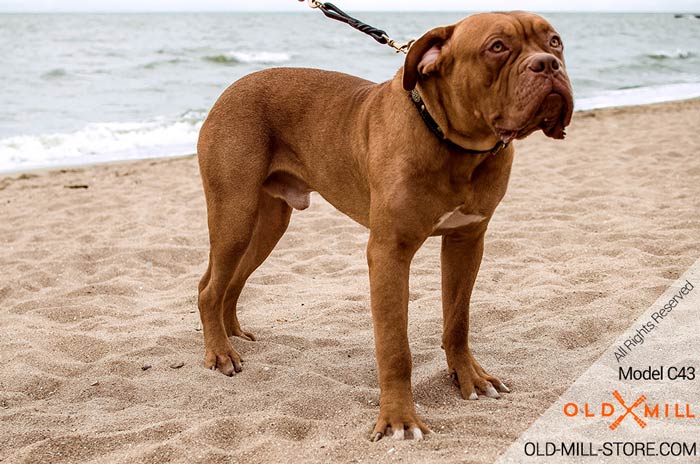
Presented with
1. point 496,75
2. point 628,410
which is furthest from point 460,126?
point 628,410

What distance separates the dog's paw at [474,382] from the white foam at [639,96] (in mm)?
11156

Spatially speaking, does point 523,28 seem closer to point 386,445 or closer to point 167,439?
point 386,445

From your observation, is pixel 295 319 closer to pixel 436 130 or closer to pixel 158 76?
pixel 436 130

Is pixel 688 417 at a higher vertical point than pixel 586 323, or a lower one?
higher

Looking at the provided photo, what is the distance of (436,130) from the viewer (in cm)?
285

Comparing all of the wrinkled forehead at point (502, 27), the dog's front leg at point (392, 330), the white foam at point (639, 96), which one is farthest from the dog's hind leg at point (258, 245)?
the white foam at point (639, 96)

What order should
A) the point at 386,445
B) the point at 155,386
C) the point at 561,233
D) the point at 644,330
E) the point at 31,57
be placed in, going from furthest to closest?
the point at 31,57
the point at 561,233
the point at 644,330
the point at 155,386
the point at 386,445

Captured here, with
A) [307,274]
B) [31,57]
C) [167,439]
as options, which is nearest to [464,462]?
[167,439]

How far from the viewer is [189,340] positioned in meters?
4.16

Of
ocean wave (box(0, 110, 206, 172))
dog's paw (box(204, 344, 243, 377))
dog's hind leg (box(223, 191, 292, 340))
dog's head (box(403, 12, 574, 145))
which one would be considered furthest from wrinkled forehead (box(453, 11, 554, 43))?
ocean wave (box(0, 110, 206, 172))

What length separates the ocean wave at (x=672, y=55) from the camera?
24797 mm

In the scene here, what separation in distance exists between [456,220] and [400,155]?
36 centimetres

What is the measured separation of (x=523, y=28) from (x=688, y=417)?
5.12 feet

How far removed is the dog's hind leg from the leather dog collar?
56.1 inches
